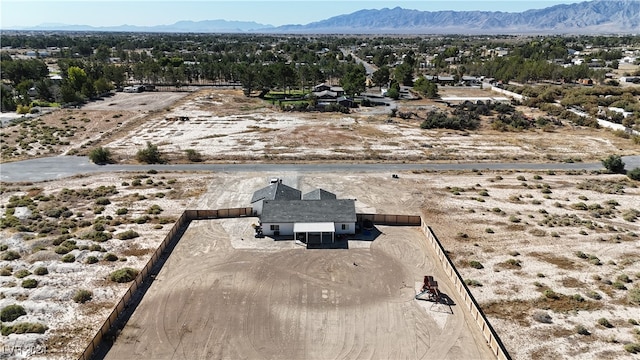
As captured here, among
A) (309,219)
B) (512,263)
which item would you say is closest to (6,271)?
(309,219)

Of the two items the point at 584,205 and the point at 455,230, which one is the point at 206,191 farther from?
the point at 584,205

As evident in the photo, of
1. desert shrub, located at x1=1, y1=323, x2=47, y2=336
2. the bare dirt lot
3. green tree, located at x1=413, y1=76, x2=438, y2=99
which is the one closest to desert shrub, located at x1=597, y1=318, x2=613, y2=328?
the bare dirt lot

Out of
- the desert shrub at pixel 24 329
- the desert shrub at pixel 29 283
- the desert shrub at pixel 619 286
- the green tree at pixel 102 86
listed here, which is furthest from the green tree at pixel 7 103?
the desert shrub at pixel 619 286

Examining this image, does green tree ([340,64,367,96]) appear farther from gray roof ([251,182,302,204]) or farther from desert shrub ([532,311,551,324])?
desert shrub ([532,311,551,324])

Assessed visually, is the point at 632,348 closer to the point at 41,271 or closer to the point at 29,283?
the point at 29,283

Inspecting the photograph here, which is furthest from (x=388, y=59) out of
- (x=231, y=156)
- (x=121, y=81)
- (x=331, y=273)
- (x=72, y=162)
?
(x=331, y=273)
